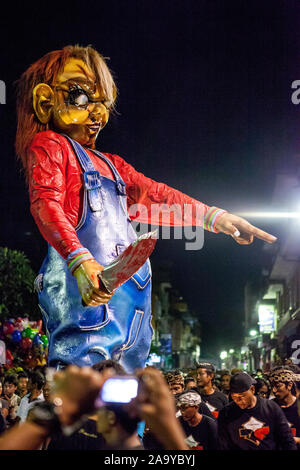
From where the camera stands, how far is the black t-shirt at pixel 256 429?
4.52 metres

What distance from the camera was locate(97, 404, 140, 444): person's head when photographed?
2.00 meters

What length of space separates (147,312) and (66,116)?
129 centimetres

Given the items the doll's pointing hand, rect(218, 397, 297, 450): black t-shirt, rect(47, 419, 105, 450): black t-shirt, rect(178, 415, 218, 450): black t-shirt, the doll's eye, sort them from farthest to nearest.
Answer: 1. rect(178, 415, 218, 450): black t-shirt
2. rect(218, 397, 297, 450): black t-shirt
3. the doll's eye
4. the doll's pointing hand
5. rect(47, 419, 105, 450): black t-shirt

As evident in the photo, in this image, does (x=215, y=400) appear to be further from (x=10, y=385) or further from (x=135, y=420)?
(x=135, y=420)

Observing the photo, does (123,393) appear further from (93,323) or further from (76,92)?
(76,92)

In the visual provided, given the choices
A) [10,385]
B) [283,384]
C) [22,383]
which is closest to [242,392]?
[283,384]

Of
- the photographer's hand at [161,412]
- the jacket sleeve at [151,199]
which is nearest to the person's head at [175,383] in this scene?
the jacket sleeve at [151,199]

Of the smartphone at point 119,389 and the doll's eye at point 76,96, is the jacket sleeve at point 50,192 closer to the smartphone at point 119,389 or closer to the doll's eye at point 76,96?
the doll's eye at point 76,96

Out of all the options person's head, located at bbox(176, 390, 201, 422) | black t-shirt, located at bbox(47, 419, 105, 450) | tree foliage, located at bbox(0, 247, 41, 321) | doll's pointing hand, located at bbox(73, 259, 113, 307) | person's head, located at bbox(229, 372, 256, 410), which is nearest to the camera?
black t-shirt, located at bbox(47, 419, 105, 450)

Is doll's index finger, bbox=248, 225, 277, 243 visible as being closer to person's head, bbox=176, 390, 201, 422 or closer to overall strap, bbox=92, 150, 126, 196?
overall strap, bbox=92, 150, 126, 196

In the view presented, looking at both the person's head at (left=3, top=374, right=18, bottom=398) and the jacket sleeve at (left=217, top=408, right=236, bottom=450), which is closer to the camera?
the jacket sleeve at (left=217, top=408, right=236, bottom=450)

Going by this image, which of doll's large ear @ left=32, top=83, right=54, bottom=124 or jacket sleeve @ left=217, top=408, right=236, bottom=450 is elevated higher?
doll's large ear @ left=32, top=83, right=54, bottom=124

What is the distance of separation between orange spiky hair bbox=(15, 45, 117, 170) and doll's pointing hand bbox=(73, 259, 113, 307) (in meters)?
1.04

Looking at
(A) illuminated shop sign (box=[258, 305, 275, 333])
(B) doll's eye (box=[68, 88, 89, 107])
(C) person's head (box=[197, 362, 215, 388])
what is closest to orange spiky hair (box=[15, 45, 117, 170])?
(B) doll's eye (box=[68, 88, 89, 107])
